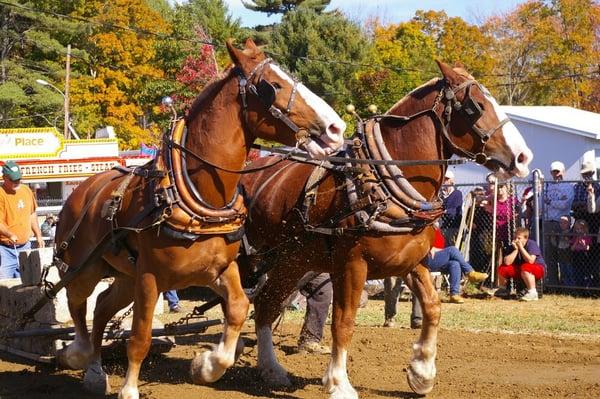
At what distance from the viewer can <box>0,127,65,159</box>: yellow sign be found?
3206cm

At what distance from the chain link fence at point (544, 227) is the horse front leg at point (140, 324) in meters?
9.00

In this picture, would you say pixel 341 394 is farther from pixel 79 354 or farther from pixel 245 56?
pixel 245 56

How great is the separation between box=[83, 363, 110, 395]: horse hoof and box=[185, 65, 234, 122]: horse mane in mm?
2244

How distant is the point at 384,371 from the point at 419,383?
1025 millimetres

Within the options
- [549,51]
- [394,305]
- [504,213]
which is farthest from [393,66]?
[394,305]

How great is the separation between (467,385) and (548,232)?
24.5 ft

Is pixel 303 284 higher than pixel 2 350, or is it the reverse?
pixel 303 284

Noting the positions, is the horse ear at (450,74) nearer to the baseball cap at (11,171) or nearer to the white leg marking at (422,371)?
the white leg marking at (422,371)

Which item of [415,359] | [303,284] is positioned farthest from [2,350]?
[415,359]

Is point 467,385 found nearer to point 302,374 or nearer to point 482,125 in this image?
point 302,374

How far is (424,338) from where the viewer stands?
6566 mm

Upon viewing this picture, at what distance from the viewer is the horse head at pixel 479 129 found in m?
6.14

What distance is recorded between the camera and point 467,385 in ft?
22.2

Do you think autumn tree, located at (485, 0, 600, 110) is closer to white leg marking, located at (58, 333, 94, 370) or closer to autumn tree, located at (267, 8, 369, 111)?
autumn tree, located at (267, 8, 369, 111)
